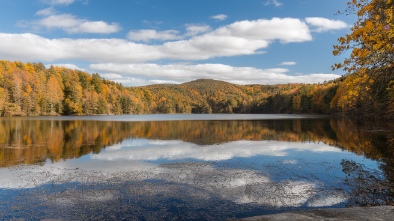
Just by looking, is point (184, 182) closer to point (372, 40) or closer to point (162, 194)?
point (162, 194)

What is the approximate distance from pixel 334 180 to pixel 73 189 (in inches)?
507

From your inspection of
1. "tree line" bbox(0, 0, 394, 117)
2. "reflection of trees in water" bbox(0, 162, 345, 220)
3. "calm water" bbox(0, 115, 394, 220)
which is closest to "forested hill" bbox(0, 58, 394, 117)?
"tree line" bbox(0, 0, 394, 117)

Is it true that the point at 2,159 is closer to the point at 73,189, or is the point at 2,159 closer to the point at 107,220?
the point at 73,189

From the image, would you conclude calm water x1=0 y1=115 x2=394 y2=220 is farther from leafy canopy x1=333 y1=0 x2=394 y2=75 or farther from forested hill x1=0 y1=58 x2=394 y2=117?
forested hill x1=0 y1=58 x2=394 y2=117

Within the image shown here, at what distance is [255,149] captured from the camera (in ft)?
83.7

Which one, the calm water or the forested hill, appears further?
the forested hill

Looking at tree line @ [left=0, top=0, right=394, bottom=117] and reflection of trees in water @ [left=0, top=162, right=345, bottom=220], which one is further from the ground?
tree line @ [left=0, top=0, right=394, bottom=117]

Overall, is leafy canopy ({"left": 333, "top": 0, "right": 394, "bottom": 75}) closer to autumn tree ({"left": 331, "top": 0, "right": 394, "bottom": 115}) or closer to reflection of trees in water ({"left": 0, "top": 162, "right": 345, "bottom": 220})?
autumn tree ({"left": 331, "top": 0, "right": 394, "bottom": 115})

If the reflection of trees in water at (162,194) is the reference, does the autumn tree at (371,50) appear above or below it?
above

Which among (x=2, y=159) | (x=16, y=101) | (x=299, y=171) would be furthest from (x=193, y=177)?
(x=16, y=101)

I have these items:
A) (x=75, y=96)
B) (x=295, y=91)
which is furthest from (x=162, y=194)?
(x=295, y=91)

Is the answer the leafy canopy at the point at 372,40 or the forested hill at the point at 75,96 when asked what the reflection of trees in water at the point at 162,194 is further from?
the forested hill at the point at 75,96

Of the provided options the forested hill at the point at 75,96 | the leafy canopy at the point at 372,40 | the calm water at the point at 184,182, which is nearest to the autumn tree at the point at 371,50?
the leafy canopy at the point at 372,40

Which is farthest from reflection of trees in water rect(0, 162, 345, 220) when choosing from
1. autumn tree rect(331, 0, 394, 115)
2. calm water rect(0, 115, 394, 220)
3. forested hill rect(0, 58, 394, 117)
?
forested hill rect(0, 58, 394, 117)
